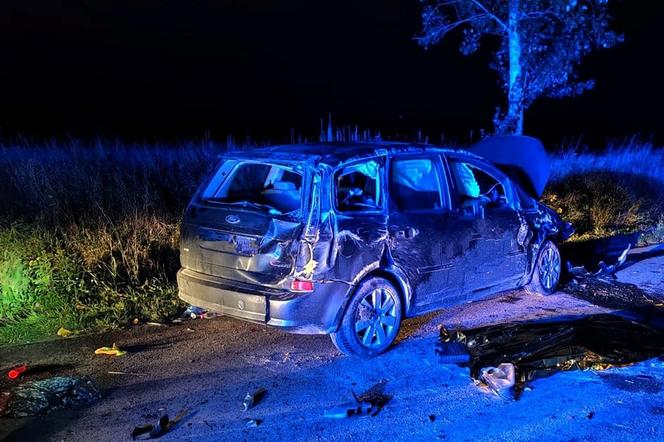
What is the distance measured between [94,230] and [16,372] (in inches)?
94.4

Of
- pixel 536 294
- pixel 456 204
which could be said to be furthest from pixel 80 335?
pixel 536 294

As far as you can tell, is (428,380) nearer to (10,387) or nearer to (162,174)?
(10,387)

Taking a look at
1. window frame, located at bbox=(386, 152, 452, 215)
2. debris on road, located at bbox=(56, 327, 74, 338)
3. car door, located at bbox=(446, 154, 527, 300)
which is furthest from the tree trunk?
debris on road, located at bbox=(56, 327, 74, 338)

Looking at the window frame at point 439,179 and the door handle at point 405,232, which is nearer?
the door handle at point 405,232

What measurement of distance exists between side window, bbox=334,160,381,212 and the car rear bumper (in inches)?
25.9

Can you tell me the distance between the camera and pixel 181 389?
15.4 ft

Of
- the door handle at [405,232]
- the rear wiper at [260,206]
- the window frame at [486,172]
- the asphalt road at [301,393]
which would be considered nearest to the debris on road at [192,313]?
the asphalt road at [301,393]

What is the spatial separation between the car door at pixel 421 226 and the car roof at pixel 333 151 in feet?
0.28

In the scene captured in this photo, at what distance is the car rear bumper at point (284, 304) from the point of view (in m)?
4.84

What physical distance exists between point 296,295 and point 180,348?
4.49ft

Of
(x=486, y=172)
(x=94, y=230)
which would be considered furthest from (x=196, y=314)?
(x=486, y=172)

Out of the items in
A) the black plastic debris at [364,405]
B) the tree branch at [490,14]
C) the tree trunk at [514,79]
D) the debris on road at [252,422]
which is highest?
the tree branch at [490,14]

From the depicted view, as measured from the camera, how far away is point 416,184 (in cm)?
583

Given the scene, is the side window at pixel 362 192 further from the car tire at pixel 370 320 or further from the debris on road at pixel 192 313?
the debris on road at pixel 192 313
